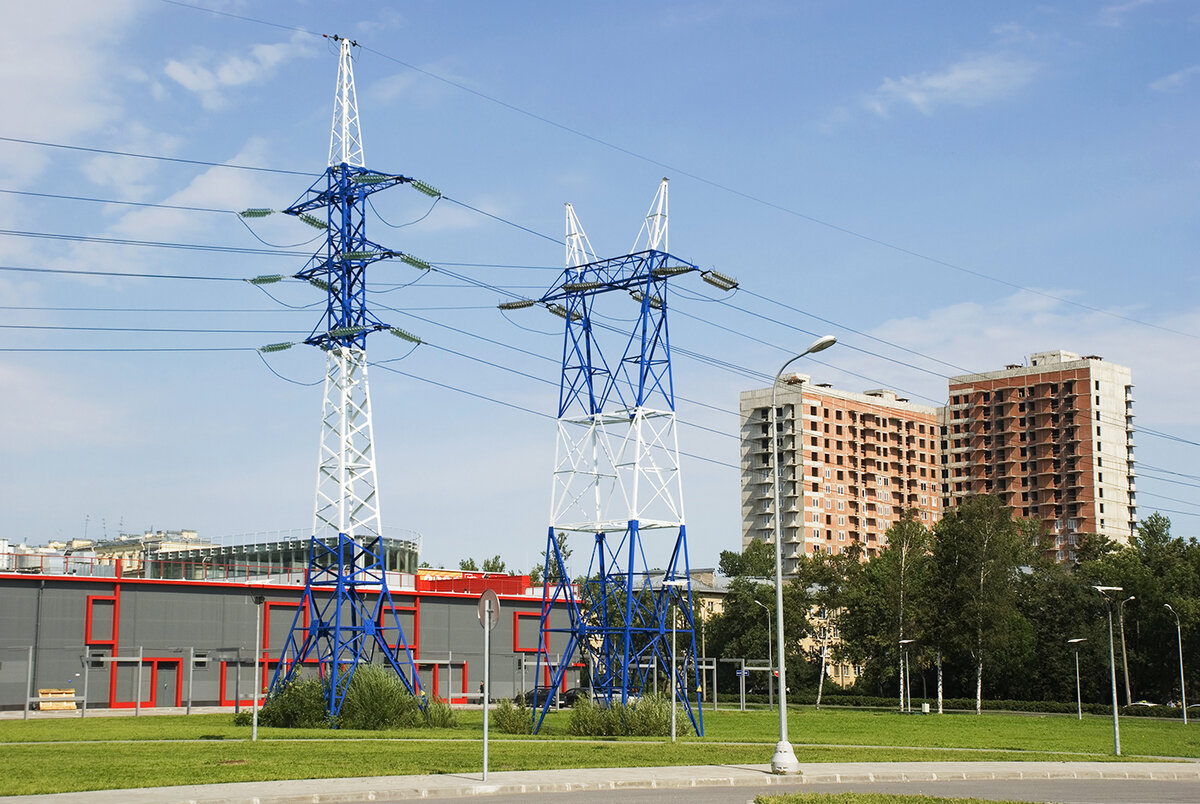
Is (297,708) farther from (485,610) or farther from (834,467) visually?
(834,467)

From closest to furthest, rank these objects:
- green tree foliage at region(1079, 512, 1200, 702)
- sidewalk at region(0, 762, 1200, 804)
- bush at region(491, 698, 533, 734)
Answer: sidewalk at region(0, 762, 1200, 804) < bush at region(491, 698, 533, 734) < green tree foliage at region(1079, 512, 1200, 702)

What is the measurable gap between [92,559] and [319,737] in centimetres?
3687

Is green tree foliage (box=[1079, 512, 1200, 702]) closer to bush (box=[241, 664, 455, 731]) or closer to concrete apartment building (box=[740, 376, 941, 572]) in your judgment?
bush (box=[241, 664, 455, 731])

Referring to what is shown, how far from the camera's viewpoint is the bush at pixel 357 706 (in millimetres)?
40594

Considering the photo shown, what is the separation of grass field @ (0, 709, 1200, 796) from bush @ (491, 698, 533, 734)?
29.1 inches

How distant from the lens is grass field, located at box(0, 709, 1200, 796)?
22969mm

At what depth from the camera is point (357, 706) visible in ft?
133

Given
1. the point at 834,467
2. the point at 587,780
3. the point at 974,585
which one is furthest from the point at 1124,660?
the point at 834,467

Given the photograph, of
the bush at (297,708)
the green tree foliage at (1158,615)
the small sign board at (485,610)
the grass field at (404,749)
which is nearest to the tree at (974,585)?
the green tree foliage at (1158,615)

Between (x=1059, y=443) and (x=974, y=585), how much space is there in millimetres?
110085

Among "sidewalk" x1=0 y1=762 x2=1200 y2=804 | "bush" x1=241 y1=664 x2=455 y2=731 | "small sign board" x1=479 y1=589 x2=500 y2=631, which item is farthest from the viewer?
"bush" x1=241 y1=664 x2=455 y2=731

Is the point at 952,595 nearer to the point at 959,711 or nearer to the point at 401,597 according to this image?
the point at 959,711

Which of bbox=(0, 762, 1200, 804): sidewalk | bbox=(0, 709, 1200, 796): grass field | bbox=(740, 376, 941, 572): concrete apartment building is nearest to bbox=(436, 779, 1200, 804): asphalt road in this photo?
bbox=(0, 762, 1200, 804): sidewalk

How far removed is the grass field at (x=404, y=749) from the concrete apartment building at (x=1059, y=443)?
13351 cm
